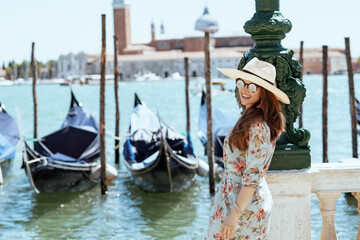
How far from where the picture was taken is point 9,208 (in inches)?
250

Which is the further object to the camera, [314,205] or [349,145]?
[349,145]

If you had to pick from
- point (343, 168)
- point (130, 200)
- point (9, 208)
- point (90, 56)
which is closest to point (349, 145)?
point (130, 200)

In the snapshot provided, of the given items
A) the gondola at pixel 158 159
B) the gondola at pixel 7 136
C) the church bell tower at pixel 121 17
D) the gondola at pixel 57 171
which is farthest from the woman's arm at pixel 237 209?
the church bell tower at pixel 121 17

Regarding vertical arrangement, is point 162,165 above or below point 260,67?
below

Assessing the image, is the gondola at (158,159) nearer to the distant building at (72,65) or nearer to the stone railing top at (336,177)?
the stone railing top at (336,177)

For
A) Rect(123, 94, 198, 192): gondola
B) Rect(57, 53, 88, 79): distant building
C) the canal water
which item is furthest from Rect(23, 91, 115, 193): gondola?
Rect(57, 53, 88, 79): distant building

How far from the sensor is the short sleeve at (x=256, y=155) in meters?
1.43

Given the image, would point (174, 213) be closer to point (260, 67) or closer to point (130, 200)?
point (130, 200)

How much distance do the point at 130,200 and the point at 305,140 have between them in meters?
5.02

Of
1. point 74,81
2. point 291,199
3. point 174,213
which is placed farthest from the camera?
point 74,81

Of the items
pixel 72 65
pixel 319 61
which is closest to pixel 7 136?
pixel 319 61

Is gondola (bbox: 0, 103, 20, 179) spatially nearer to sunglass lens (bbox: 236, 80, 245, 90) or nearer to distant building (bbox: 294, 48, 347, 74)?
sunglass lens (bbox: 236, 80, 245, 90)

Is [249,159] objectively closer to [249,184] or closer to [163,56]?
[249,184]

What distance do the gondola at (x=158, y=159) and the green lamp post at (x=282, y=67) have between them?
4.53 meters
